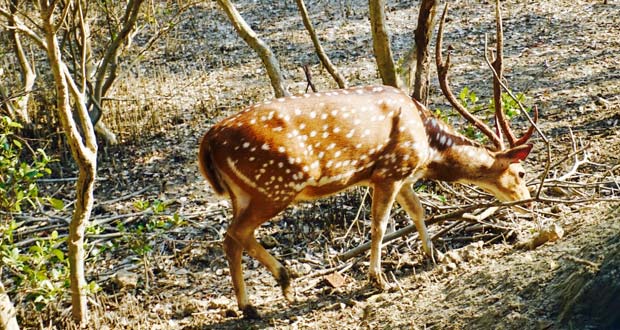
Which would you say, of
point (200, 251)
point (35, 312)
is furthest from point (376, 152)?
point (35, 312)

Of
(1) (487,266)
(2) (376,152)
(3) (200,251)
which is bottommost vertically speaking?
(3) (200,251)

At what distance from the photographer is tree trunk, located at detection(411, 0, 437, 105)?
6.98m

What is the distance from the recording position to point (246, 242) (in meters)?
5.82

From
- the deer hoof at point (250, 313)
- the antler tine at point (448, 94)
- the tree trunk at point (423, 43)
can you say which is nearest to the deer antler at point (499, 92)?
the antler tine at point (448, 94)

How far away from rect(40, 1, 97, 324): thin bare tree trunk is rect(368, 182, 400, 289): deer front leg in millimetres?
2179

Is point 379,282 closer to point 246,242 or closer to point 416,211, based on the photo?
point 416,211

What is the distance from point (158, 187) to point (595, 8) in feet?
26.9

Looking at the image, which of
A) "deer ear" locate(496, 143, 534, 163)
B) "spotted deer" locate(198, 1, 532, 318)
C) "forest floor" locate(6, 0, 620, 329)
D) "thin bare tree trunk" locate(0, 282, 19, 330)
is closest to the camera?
"forest floor" locate(6, 0, 620, 329)

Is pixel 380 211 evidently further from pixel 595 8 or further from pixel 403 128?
pixel 595 8

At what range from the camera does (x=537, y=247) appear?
16.8ft

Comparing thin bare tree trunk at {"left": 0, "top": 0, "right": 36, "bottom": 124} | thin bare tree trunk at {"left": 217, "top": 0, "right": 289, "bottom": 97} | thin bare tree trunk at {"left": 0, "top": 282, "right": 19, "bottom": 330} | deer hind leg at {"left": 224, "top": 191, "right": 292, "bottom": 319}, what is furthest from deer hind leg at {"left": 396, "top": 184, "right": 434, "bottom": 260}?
thin bare tree trunk at {"left": 0, "top": 0, "right": 36, "bottom": 124}

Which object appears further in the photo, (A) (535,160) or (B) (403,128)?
(A) (535,160)

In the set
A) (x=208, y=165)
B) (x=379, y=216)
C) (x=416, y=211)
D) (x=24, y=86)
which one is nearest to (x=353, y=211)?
(x=416, y=211)

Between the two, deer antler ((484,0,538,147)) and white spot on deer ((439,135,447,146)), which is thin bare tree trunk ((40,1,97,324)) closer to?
white spot on deer ((439,135,447,146))
